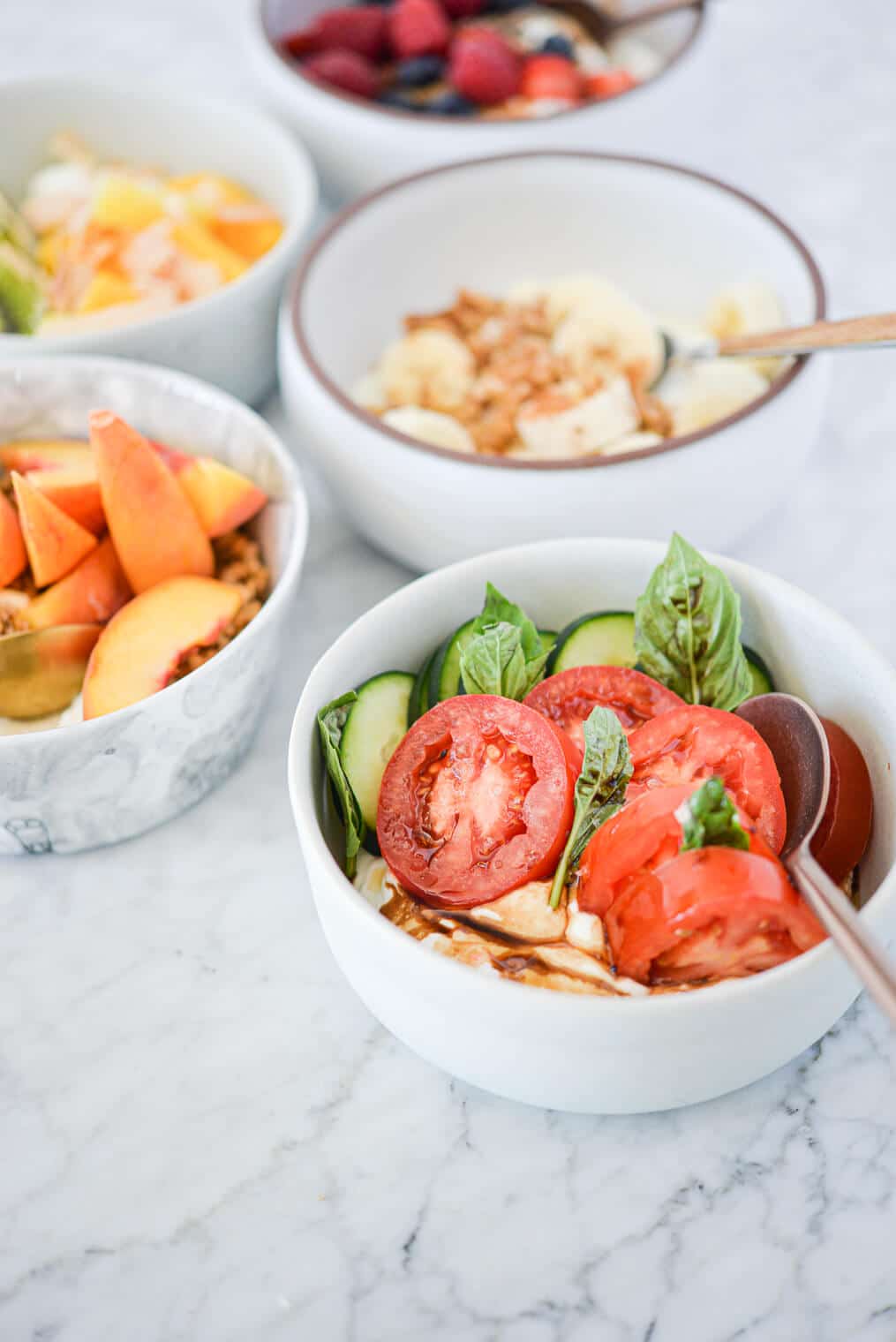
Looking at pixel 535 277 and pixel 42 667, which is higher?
pixel 535 277

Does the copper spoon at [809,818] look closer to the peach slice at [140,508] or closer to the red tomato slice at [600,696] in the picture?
the red tomato slice at [600,696]

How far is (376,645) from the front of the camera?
0.93 meters

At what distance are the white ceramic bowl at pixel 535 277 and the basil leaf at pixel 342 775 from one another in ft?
0.93

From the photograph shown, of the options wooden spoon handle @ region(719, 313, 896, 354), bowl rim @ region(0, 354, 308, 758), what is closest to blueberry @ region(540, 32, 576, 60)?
wooden spoon handle @ region(719, 313, 896, 354)

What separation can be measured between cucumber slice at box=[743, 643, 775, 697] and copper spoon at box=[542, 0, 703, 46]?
1.14 m

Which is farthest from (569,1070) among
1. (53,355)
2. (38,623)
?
(53,355)

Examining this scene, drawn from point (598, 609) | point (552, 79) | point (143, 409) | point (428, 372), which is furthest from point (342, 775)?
point (552, 79)

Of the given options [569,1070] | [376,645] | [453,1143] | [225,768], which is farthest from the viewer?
[225,768]

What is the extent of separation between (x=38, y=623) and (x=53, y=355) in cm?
32

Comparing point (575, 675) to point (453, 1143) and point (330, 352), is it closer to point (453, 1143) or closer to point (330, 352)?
point (453, 1143)

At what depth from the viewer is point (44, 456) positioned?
113cm

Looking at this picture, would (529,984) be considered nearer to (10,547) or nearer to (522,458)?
(522,458)

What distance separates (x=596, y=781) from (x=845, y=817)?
0.56 feet

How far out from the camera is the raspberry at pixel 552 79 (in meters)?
1.62
